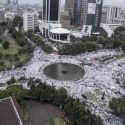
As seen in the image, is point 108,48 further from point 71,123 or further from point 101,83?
point 71,123

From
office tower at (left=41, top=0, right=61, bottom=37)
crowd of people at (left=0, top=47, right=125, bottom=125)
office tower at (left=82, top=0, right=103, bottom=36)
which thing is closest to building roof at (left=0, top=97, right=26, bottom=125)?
crowd of people at (left=0, top=47, right=125, bottom=125)

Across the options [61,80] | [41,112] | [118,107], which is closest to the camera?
[118,107]

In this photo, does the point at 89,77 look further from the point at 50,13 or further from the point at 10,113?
the point at 50,13

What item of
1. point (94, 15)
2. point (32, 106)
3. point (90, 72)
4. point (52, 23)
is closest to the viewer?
point (32, 106)

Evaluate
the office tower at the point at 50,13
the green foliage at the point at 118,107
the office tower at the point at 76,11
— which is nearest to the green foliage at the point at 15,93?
the green foliage at the point at 118,107

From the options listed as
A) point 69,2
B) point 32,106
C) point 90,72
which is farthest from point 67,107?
point 69,2

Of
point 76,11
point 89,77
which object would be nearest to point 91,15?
point 76,11
